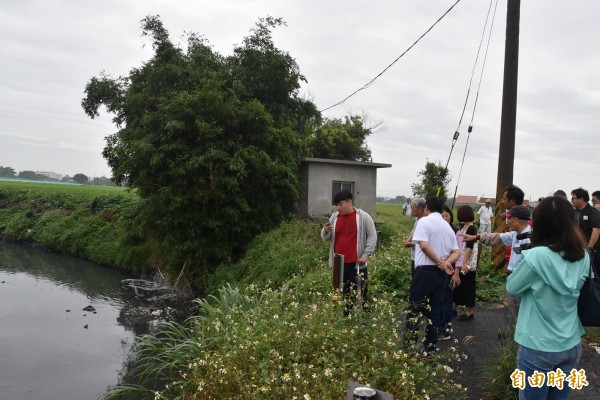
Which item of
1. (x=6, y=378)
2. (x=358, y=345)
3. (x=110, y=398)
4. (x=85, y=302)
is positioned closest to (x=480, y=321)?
(x=358, y=345)

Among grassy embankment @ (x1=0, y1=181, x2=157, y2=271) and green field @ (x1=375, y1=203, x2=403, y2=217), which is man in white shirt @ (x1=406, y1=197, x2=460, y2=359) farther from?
green field @ (x1=375, y1=203, x2=403, y2=217)

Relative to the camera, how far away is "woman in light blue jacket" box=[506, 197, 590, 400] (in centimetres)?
299

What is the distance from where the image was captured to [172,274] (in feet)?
51.0

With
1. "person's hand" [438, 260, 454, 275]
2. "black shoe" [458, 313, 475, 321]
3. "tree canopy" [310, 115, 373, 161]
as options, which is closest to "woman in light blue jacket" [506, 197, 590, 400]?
"person's hand" [438, 260, 454, 275]

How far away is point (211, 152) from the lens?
14.5m

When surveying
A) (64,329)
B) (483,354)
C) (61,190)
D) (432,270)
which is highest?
(61,190)

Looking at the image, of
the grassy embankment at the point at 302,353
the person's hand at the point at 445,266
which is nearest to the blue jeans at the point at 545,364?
the grassy embankment at the point at 302,353

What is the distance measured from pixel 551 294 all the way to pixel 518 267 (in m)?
0.25

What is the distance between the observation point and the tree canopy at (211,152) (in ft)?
48.4

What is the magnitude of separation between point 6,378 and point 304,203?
39.8 ft

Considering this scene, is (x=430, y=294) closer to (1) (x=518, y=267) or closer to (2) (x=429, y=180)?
(1) (x=518, y=267)

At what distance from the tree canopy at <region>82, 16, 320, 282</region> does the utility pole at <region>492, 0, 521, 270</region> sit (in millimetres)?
7798

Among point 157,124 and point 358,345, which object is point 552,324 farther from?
point 157,124

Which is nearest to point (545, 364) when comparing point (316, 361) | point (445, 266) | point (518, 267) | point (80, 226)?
point (518, 267)
